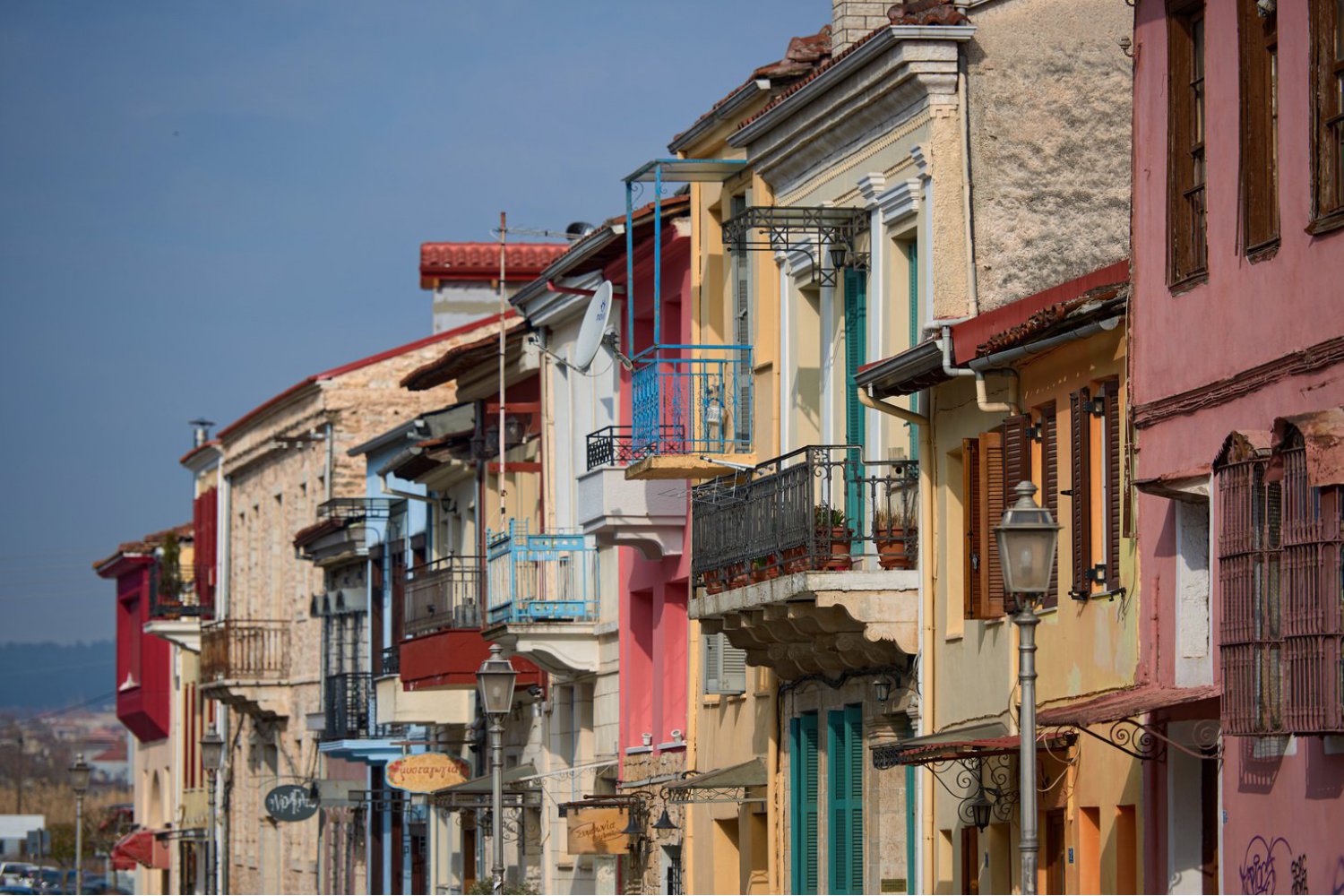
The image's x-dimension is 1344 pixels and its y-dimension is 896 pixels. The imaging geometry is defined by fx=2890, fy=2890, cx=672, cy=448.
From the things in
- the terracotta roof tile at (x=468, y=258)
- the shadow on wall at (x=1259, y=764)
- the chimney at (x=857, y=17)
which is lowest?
the shadow on wall at (x=1259, y=764)

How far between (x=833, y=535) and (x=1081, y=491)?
4002 millimetres

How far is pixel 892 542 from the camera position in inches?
895

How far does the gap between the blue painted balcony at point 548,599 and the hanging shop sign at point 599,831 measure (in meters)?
2.75

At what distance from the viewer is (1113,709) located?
16672mm

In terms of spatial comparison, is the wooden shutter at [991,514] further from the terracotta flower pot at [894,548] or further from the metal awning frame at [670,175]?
the metal awning frame at [670,175]

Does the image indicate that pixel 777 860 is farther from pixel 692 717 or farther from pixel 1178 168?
pixel 1178 168

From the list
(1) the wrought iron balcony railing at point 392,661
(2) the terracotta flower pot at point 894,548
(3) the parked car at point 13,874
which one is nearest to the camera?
(2) the terracotta flower pot at point 894,548

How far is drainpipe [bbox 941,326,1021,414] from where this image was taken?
20.5m

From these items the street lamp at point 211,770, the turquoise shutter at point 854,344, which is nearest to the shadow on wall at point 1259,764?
the turquoise shutter at point 854,344

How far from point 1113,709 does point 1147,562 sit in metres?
1.19

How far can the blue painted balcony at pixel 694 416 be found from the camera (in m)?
27.0

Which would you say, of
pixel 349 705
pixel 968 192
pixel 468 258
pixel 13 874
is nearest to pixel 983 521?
pixel 968 192

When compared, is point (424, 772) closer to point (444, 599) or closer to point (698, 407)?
point (444, 599)

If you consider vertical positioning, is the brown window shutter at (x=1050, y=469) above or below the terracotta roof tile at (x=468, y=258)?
below
